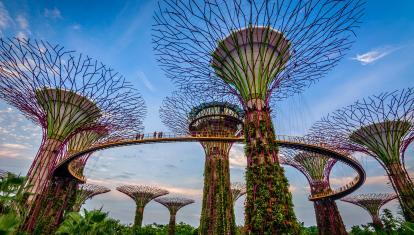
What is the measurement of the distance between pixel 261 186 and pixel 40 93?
13896mm

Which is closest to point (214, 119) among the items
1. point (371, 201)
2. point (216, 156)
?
point (216, 156)

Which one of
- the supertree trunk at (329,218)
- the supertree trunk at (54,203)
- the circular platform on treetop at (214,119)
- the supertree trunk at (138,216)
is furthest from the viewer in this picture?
the supertree trunk at (138,216)

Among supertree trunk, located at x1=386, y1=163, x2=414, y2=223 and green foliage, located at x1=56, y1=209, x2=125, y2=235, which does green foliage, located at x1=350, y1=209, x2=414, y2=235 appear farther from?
green foliage, located at x1=56, y1=209, x2=125, y2=235

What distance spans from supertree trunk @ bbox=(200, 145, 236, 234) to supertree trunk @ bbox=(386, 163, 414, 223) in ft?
38.9

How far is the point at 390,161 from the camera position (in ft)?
55.9

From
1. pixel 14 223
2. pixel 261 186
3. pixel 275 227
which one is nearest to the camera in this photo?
pixel 14 223

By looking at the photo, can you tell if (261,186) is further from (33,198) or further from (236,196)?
(236,196)

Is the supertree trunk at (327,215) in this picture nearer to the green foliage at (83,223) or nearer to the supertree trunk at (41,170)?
the green foliage at (83,223)

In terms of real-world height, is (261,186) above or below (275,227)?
above

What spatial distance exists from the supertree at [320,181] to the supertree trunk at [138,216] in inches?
918

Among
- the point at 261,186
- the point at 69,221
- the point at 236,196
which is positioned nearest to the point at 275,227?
the point at 261,186

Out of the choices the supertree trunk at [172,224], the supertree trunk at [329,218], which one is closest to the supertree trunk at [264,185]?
the supertree trunk at [329,218]

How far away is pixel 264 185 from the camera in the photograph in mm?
8367

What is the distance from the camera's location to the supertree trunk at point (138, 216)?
35.5 meters
